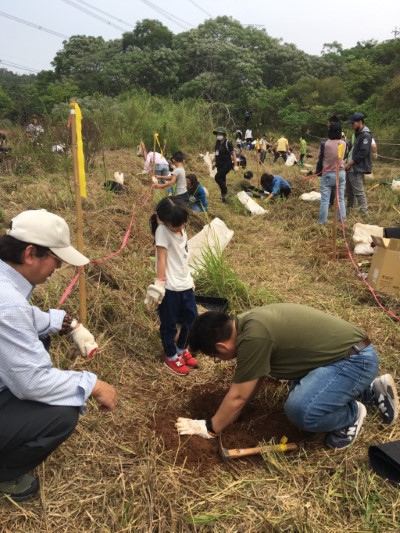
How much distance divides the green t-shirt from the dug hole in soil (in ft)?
1.21

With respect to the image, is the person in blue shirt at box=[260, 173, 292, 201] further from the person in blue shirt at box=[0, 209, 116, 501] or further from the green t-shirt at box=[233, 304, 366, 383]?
the person in blue shirt at box=[0, 209, 116, 501]

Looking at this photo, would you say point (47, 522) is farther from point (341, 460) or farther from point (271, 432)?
point (341, 460)

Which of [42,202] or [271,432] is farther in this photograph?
[42,202]

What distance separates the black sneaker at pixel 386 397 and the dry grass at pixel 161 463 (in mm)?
62

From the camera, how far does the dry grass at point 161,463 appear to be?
1.63 m

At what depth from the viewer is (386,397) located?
2156 mm

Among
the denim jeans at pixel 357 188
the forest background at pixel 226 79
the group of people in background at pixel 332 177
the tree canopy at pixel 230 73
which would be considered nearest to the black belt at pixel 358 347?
the group of people in background at pixel 332 177

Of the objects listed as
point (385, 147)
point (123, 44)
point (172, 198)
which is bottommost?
point (172, 198)

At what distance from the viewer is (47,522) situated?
1.61 meters

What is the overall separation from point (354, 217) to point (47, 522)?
549cm

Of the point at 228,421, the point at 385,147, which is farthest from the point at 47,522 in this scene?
the point at 385,147

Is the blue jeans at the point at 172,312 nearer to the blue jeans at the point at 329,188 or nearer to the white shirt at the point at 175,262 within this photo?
the white shirt at the point at 175,262

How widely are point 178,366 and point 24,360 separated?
1.46 m

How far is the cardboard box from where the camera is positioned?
3635 millimetres
